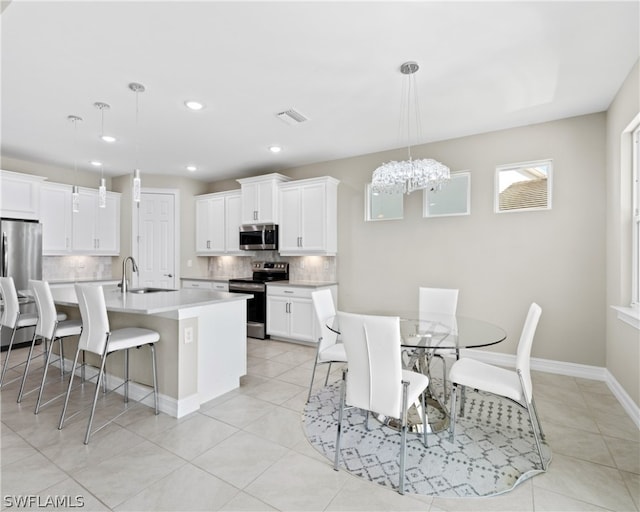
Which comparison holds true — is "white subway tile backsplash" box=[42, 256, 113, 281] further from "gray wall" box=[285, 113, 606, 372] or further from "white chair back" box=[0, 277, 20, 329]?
"gray wall" box=[285, 113, 606, 372]

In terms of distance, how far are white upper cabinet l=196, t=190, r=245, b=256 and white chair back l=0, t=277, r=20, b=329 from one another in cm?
302

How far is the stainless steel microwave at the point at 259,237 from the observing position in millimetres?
5316

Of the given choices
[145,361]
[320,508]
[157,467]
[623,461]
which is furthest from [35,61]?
[623,461]

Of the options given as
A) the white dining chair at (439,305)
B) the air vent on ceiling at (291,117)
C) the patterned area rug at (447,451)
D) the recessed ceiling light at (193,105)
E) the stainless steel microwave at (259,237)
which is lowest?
the patterned area rug at (447,451)

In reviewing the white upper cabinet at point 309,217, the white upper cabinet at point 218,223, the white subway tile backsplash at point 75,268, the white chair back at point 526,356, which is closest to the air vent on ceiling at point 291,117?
the white upper cabinet at point 309,217

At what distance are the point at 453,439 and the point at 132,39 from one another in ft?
11.5

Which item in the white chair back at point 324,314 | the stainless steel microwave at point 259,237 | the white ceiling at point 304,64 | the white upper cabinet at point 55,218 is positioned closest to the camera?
the white ceiling at point 304,64

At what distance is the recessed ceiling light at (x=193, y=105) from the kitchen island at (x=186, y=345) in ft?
5.99

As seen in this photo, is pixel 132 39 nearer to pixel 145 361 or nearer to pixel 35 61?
pixel 35 61

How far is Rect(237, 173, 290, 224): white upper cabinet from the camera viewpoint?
523 cm

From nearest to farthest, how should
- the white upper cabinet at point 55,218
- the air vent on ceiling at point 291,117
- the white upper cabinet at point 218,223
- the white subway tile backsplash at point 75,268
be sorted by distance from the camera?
the air vent on ceiling at point 291,117 < the white upper cabinet at point 55,218 < the white subway tile backsplash at point 75,268 < the white upper cabinet at point 218,223

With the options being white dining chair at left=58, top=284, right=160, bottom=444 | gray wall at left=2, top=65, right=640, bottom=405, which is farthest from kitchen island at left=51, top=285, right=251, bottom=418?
gray wall at left=2, top=65, right=640, bottom=405

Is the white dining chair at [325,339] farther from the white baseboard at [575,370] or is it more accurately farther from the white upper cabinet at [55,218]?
the white upper cabinet at [55,218]

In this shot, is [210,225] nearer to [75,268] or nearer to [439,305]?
[75,268]
